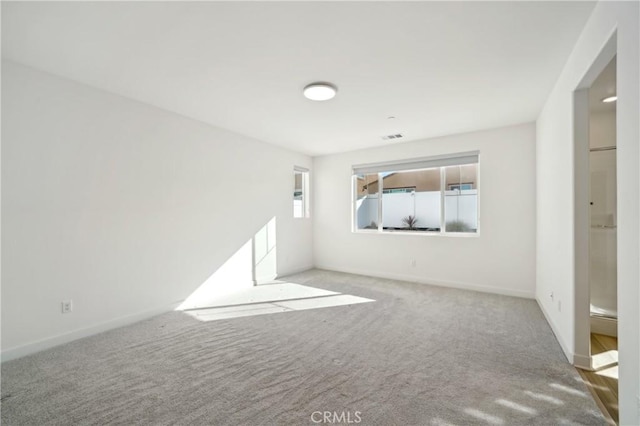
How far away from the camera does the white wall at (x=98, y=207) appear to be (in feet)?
8.10

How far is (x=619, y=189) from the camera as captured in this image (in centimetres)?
145

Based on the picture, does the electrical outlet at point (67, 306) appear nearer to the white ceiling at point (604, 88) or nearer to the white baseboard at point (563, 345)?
the white baseboard at point (563, 345)

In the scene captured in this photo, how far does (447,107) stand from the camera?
3.51m

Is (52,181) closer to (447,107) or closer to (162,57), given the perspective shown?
(162,57)

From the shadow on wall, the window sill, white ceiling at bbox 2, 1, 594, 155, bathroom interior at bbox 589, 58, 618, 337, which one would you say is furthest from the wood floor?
the shadow on wall

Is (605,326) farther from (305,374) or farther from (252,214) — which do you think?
(252,214)

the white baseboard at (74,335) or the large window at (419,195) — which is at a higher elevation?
the large window at (419,195)

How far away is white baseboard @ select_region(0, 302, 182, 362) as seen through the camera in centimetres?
241

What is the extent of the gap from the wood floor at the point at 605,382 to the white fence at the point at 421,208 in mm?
2335

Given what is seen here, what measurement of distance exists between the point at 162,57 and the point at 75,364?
2.68 metres

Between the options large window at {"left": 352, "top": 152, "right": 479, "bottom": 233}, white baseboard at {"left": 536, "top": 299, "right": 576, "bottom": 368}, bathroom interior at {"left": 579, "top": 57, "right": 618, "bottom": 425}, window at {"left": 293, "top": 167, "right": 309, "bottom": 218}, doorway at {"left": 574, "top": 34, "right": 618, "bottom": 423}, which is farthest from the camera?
window at {"left": 293, "top": 167, "right": 309, "bottom": 218}
